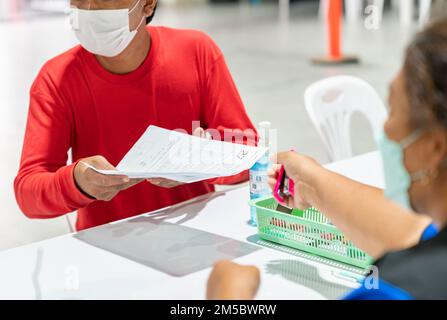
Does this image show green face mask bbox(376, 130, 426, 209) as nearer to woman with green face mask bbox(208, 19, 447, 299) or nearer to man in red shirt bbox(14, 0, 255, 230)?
woman with green face mask bbox(208, 19, 447, 299)

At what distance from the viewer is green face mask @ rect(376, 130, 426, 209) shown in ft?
3.75

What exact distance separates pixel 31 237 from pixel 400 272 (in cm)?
295

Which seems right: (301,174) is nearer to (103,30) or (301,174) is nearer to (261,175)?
(261,175)

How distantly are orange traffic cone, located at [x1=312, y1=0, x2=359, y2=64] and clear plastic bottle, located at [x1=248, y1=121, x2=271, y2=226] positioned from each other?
587 centimetres

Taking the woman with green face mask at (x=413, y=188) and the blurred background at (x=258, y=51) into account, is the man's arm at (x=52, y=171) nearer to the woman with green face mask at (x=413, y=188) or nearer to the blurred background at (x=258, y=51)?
the blurred background at (x=258, y=51)

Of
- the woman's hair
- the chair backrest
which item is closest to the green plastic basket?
the woman's hair

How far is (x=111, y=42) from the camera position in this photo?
7.26 feet

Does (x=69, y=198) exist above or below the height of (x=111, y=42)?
below

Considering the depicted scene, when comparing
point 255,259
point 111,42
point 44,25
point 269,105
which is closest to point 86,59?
point 111,42

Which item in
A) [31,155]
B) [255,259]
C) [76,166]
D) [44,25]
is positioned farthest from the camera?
[44,25]

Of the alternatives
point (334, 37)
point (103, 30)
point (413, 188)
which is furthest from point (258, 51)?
point (413, 188)

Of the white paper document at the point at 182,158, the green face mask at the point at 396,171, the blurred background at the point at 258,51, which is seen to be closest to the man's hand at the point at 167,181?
the white paper document at the point at 182,158

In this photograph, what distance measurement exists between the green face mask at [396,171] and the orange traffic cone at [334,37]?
6.54m
